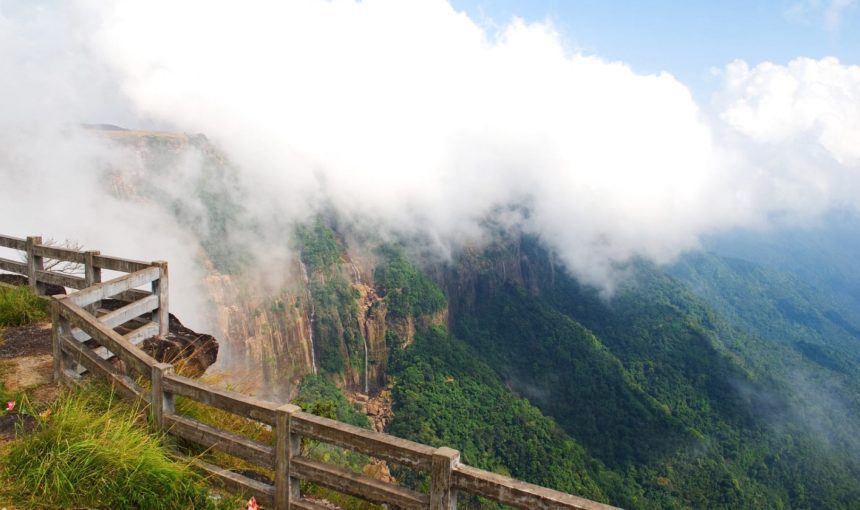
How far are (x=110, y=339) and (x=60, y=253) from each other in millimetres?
5713

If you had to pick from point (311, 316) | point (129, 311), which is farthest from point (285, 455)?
point (311, 316)

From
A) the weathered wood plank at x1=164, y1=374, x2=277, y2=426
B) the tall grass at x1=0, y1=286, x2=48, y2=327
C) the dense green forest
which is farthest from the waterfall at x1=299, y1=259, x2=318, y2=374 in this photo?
the weathered wood plank at x1=164, y1=374, x2=277, y2=426

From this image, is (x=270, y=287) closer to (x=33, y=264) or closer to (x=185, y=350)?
(x=33, y=264)

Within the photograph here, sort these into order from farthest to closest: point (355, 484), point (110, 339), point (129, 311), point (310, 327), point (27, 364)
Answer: point (310, 327), point (129, 311), point (27, 364), point (110, 339), point (355, 484)

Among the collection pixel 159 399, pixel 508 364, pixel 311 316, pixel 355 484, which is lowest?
pixel 508 364

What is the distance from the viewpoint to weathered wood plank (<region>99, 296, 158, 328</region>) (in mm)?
8494

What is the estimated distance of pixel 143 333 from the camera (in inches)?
385

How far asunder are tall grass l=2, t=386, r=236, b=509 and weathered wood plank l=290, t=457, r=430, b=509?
0.88 m

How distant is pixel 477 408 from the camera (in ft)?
275

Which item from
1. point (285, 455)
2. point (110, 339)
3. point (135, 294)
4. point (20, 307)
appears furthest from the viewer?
point (20, 307)

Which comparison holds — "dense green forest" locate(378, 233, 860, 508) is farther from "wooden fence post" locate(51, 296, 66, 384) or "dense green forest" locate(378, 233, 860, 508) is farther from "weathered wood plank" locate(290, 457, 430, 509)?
"weathered wood plank" locate(290, 457, 430, 509)

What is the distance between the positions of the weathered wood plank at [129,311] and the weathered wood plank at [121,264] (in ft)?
2.07

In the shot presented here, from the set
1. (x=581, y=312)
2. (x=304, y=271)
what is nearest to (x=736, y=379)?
(x=581, y=312)

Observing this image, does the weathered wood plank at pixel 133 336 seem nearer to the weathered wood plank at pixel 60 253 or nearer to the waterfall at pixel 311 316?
the weathered wood plank at pixel 60 253
